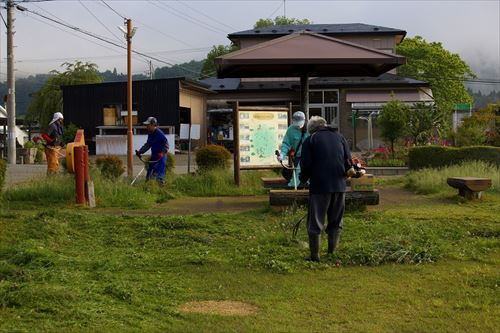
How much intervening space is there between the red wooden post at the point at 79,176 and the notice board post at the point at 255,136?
395cm

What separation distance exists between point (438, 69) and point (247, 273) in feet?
187

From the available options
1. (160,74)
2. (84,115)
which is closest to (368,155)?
(84,115)

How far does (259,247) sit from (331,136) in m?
1.54

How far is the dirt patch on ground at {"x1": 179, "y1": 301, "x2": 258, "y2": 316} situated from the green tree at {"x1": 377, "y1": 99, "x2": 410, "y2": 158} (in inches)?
747

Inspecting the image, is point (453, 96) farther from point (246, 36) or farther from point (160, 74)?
point (160, 74)

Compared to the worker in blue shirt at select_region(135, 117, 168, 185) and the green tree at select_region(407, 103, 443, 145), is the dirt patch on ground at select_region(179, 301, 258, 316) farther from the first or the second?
the green tree at select_region(407, 103, 443, 145)

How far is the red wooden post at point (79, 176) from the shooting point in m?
10.8

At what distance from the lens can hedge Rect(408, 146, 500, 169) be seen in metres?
16.4

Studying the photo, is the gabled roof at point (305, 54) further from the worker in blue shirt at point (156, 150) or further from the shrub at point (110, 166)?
the shrub at point (110, 166)

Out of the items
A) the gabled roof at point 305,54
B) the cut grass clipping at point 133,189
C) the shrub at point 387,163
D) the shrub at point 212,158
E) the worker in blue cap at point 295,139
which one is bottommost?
the cut grass clipping at point 133,189

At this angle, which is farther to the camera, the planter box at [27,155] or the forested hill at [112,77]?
the forested hill at [112,77]

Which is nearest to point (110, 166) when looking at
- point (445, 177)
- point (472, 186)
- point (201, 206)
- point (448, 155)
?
point (201, 206)

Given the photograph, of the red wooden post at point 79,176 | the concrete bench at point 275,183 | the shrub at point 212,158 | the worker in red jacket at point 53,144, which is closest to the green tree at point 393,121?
the shrub at point 212,158

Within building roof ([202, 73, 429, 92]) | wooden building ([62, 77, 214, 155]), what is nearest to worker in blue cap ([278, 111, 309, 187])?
wooden building ([62, 77, 214, 155])
